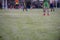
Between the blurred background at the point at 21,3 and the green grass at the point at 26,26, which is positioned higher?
the blurred background at the point at 21,3

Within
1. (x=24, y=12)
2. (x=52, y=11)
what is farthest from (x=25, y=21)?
(x=52, y=11)

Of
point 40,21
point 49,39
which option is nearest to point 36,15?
point 40,21

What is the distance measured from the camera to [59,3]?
2.45m

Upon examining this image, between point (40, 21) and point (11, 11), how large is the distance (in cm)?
24

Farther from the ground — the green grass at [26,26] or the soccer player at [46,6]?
the soccer player at [46,6]

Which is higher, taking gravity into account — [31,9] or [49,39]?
[31,9]

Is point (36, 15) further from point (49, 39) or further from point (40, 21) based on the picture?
point (49, 39)

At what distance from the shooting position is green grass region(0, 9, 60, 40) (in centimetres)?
239

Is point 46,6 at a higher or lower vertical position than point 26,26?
higher

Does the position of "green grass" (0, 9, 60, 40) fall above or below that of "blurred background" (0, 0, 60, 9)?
below

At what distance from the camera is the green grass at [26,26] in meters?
2.39

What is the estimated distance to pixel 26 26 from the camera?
7.95 feet

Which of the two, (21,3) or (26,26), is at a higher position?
(21,3)

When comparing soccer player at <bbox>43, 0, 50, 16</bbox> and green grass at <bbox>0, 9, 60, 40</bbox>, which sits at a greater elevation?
soccer player at <bbox>43, 0, 50, 16</bbox>
